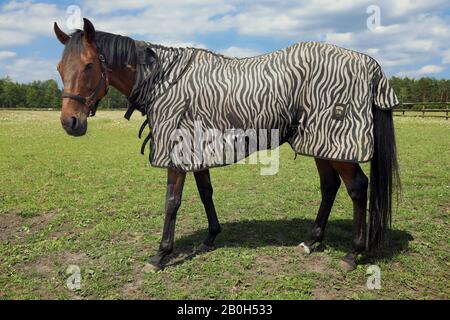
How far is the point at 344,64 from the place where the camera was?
4.46 meters

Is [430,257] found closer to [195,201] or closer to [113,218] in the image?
[195,201]

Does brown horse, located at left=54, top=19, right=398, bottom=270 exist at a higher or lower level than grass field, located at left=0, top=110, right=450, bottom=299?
higher

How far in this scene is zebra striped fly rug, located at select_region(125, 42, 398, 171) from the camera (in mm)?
4387

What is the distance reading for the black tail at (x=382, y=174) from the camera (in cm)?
461

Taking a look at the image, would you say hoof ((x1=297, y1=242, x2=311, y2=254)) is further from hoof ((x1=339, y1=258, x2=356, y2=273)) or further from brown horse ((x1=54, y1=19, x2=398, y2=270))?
hoof ((x1=339, y1=258, x2=356, y2=273))

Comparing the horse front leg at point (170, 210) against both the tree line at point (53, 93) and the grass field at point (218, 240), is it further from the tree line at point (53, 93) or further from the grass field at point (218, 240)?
the tree line at point (53, 93)

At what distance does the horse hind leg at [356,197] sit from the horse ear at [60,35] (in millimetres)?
3531

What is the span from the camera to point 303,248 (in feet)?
17.1

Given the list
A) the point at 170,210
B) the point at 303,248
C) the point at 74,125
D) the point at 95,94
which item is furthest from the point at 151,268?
the point at 95,94

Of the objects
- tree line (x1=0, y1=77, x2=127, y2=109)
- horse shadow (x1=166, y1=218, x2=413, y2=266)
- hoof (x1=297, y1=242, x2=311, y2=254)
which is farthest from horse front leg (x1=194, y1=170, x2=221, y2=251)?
tree line (x1=0, y1=77, x2=127, y2=109)

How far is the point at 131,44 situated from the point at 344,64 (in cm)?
262

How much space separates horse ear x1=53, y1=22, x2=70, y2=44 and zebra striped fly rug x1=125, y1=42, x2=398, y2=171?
0.83 m

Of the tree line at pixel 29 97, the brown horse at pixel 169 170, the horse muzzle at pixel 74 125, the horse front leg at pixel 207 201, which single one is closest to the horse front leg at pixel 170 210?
the brown horse at pixel 169 170
